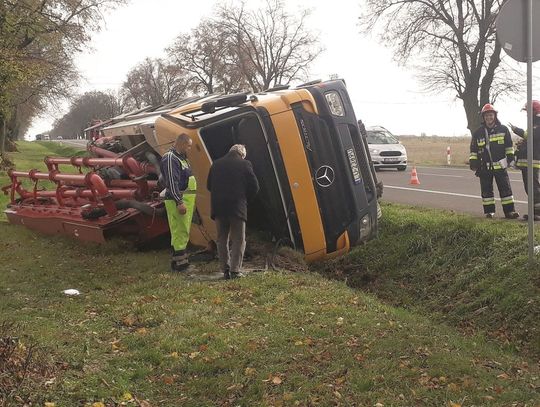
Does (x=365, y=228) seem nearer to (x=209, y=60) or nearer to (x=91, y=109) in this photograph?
(x=209, y=60)

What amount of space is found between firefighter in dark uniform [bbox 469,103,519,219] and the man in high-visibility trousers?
4507mm

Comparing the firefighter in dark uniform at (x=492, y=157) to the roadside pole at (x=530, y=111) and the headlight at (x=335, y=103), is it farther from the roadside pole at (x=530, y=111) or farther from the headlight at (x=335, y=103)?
the roadside pole at (x=530, y=111)

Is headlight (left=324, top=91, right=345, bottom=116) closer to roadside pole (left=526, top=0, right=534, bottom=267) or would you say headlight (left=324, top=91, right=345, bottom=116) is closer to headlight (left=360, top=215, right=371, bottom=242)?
headlight (left=360, top=215, right=371, bottom=242)

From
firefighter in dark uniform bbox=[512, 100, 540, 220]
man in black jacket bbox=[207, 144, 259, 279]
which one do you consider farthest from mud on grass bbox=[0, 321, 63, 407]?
firefighter in dark uniform bbox=[512, 100, 540, 220]

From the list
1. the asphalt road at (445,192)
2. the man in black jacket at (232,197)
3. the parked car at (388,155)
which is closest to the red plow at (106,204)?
the man in black jacket at (232,197)

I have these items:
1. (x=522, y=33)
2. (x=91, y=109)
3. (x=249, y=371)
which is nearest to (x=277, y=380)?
(x=249, y=371)

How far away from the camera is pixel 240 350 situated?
14.8 feet

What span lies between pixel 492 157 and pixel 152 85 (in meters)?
56.2

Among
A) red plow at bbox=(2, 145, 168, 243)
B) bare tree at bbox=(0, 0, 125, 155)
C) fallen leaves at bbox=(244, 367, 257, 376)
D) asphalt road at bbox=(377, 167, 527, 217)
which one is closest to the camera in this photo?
fallen leaves at bbox=(244, 367, 257, 376)

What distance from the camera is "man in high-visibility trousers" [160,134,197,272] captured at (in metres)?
7.01

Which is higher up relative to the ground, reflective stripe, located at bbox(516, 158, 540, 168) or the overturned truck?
the overturned truck

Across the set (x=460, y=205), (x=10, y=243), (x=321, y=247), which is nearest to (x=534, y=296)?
(x=321, y=247)

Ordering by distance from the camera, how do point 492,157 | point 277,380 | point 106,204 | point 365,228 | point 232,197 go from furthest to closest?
point 492,157 < point 106,204 < point 365,228 < point 232,197 < point 277,380

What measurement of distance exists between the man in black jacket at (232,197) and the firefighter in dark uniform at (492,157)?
13.0ft
